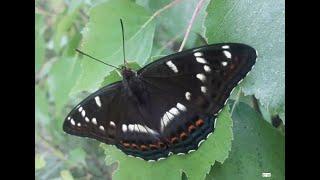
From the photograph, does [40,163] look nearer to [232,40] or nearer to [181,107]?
[181,107]

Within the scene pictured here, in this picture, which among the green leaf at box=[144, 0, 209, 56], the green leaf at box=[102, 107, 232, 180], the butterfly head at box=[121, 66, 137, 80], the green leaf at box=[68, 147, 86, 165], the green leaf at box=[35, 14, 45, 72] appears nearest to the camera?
the green leaf at box=[102, 107, 232, 180]

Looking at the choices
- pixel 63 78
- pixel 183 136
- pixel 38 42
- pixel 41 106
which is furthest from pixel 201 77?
pixel 41 106

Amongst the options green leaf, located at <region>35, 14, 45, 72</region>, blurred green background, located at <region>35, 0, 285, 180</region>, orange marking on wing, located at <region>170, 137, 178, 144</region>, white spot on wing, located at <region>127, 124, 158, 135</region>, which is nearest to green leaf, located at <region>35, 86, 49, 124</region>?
green leaf, located at <region>35, 14, 45, 72</region>

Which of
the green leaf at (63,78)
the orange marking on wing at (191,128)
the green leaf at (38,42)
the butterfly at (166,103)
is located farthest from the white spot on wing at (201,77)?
the green leaf at (38,42)

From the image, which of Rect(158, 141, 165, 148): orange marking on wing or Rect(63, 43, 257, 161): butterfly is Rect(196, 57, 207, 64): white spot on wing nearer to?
Rect(63, 43, 257, 161): butterfly

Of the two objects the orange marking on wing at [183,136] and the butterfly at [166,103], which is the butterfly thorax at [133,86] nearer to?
the butterfly at [166,103]
